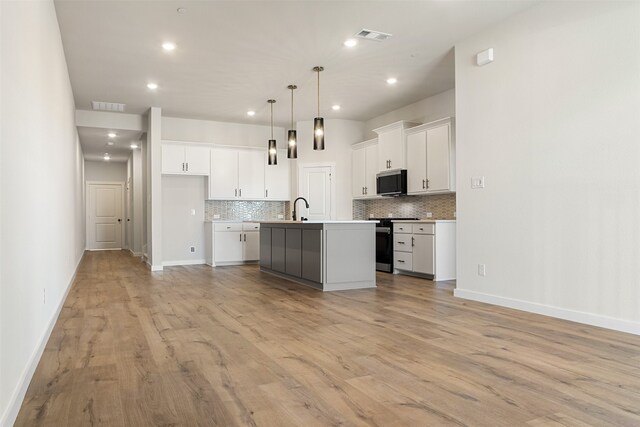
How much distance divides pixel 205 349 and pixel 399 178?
16.0 feet

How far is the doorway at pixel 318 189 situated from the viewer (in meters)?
8.51

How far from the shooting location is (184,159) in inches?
324

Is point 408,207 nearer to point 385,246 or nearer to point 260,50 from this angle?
point 385,246

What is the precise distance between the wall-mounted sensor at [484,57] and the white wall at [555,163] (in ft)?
0.21

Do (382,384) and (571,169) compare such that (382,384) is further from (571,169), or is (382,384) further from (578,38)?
(578,38)

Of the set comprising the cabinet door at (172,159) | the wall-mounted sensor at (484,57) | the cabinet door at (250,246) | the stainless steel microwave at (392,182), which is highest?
the wall-mounted sensor at (484,57)

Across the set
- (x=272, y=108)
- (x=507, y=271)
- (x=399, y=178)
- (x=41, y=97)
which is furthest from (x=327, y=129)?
(x=41, y=97)

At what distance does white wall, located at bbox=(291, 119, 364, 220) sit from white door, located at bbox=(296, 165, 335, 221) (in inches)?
5.3

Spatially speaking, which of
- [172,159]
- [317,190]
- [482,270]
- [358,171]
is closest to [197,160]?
[172,159]

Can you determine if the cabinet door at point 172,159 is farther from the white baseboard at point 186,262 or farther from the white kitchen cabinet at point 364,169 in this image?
the white kitchen cabinet at point 364,169

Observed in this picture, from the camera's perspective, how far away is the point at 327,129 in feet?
28.4

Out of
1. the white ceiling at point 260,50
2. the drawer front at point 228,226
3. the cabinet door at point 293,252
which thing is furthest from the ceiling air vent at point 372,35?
the drawer front at point 228,226

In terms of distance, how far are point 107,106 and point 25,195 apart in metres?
5.74

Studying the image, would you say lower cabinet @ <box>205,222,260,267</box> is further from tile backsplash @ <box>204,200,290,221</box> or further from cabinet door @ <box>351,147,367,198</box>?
A: cabinet door @ <box>351,147,367,198</box>
